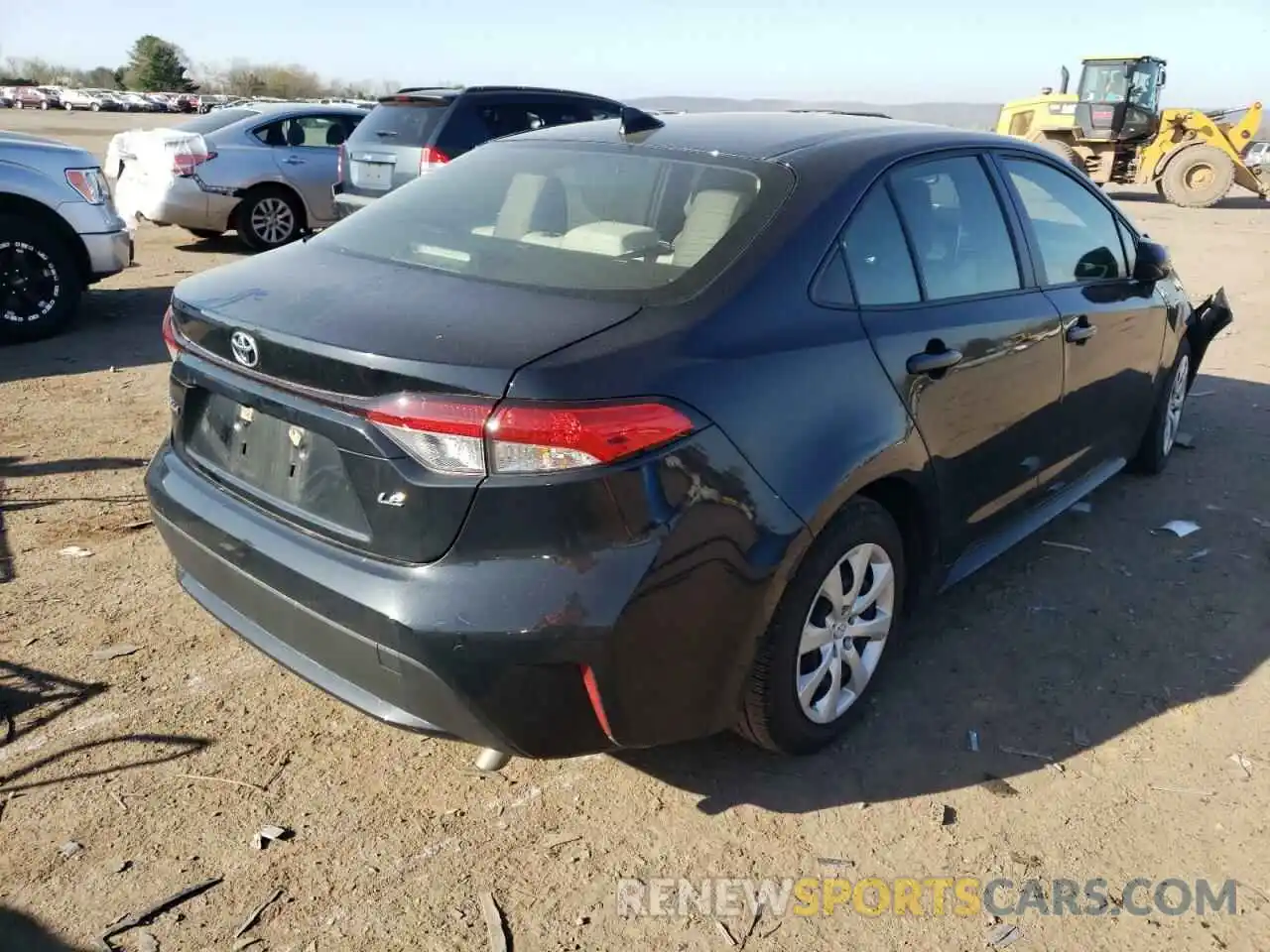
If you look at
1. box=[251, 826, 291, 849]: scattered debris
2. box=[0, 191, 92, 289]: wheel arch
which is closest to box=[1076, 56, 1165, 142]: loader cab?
box=[0, 191, 92, 289]: wheel arch

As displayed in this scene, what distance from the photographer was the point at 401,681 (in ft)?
7.59

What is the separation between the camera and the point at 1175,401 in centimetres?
541

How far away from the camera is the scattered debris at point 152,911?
7.54ft

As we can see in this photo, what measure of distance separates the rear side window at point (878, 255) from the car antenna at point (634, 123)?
32.2 inches

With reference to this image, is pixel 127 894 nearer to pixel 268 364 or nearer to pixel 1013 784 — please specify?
pixel 268 364

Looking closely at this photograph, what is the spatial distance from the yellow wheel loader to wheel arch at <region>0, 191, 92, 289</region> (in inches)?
759

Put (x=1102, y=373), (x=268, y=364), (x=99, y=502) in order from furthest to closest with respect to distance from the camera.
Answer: (x=99, y=502) < (x=1102, y=373) < (x=268, y=364)

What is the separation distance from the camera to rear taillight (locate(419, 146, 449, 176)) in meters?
8.83

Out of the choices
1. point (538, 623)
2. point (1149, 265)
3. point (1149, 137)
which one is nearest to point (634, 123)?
point (538, 623)

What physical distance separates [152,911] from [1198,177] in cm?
2428

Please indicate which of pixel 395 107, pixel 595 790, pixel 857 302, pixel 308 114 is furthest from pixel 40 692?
pixel 308 114

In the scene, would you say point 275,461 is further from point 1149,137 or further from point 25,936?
point 1149,137

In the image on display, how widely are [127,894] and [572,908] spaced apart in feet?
3.43

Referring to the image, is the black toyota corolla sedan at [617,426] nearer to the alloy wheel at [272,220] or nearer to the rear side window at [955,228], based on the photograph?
the rear side window at [955,228]
